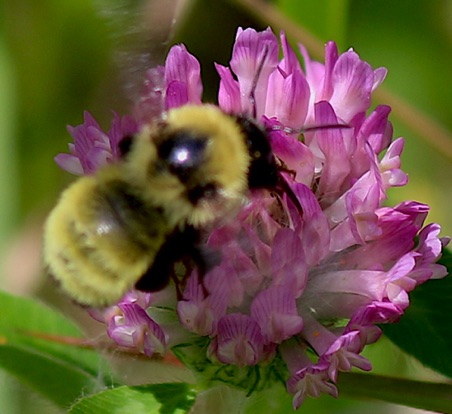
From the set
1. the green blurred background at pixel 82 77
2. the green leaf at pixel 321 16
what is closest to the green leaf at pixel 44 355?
the green blurred background at pixel 82 77

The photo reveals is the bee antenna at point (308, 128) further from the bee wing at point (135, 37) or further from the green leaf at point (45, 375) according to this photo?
the green leaf at point (45, 375)

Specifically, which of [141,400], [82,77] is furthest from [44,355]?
[82,77]

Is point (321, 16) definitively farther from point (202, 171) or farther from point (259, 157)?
point (202, 171)

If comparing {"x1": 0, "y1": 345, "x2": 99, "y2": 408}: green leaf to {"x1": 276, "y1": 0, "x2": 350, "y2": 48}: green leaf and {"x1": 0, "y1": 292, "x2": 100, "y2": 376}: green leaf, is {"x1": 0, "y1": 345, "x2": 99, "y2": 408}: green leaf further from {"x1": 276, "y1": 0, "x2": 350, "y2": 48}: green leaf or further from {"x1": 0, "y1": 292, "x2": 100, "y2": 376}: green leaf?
{"x1": 276, "y1": 0, "x2": 350, "y2": 48}: green leaf

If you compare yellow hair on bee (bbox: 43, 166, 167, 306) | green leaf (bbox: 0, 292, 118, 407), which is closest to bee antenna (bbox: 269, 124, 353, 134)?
yellow hair on bee (bbox: 43, 166, 167, 306)

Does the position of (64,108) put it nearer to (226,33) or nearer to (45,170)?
(45,170)

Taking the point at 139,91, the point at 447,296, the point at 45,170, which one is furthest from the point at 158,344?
the point at 45,170
